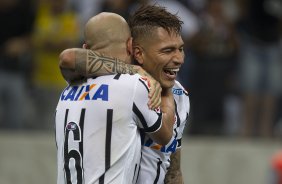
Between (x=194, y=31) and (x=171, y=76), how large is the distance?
5484 mm

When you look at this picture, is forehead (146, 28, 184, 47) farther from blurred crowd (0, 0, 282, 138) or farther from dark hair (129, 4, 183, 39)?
blurred crowd (0, 0, 282, 138)

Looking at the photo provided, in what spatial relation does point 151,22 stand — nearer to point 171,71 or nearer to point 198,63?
point 171,71

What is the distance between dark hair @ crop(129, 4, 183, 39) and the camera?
6090 mm

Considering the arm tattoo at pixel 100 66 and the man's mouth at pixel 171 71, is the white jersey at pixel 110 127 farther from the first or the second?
the man's mouth at pixel 171 71

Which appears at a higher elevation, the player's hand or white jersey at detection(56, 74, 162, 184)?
the player's hand

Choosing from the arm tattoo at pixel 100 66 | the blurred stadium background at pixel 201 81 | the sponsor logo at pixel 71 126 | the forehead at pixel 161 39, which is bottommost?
the blurred stadium background at pixel 201 81

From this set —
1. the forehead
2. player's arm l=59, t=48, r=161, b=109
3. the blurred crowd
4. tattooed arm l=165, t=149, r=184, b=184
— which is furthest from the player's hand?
the blurred crowd

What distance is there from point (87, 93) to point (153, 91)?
0.43 metres

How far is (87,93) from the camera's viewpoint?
596 cm

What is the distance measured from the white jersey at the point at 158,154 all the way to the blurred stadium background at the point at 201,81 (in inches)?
190

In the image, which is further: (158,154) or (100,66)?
(158,154)

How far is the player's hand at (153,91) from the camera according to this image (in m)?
5.88

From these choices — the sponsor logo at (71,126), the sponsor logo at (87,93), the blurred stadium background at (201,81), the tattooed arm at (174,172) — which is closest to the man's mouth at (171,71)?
the sponsor logo at (87,93)

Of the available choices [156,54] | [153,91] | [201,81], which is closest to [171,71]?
[156,54]
